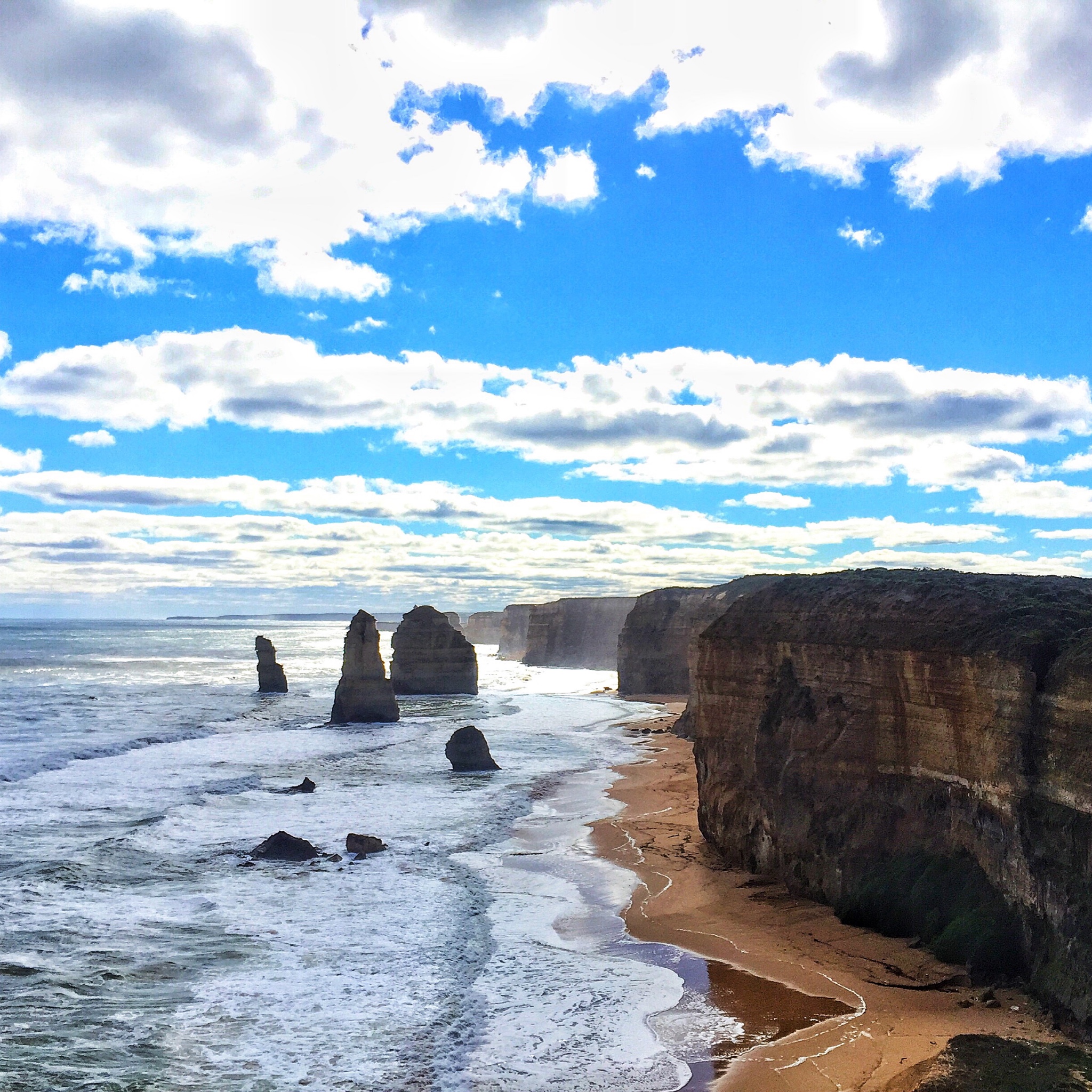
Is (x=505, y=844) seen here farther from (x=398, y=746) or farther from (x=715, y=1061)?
(x=398, y=746)

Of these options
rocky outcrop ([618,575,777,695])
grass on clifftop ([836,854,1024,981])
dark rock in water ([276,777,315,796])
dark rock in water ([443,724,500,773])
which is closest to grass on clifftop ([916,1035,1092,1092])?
grass on clifftop ([836,854,1024,981])

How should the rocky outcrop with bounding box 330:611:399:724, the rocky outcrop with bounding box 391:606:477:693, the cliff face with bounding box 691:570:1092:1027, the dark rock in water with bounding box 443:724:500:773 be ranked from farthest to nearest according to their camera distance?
the rocky outcrop with bounding box 391:606:477:693, the rocky outcrop with bounding box 330:611:399:724, the dark rock in water with bounding box 443:724:500:773, the cliff face with bounding box 691:570:1092:1027

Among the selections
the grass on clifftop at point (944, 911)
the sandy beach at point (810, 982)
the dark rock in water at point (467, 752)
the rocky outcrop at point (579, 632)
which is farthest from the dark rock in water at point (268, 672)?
the grass on clifftop at point (944, 911)

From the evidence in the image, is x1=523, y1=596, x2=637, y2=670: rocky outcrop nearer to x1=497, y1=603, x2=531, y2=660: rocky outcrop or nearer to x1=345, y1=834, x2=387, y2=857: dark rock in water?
x1=497, y1=603, x2=531, y2=660: rocky outcrop

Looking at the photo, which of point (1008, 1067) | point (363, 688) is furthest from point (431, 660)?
point (1008, 1067)

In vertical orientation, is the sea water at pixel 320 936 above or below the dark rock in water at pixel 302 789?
above

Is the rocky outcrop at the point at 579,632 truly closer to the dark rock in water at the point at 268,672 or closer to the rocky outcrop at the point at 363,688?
the dark rock in water at the point at 268,672
